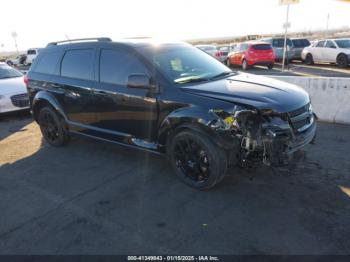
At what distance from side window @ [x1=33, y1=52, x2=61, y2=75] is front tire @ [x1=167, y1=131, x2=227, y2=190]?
9.75ft

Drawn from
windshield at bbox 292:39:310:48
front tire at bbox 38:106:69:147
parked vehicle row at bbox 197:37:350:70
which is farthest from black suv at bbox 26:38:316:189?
windshield at bbox 292:39:310:48

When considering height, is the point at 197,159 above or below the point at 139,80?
below

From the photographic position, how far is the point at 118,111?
5.13 metres

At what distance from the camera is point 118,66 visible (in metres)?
5.12

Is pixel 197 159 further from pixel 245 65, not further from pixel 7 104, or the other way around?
pixel 245 65

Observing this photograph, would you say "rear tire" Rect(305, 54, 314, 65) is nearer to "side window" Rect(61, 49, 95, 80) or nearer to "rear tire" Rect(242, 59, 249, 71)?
"rear tire" Rect(242, 59, 249, 71)

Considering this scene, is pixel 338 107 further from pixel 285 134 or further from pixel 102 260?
pixel 102 260

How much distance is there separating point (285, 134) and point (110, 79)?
2638 millimetres

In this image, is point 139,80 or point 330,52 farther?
point 330,52

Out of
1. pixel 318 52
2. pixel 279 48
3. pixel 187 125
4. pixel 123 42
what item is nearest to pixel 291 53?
pixel 279 48

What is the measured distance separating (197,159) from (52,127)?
3466 mm

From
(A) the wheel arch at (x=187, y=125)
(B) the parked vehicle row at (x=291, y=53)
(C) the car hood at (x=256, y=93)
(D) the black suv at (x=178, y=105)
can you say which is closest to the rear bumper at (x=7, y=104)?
(D) the black suv at (x=178, y=105)

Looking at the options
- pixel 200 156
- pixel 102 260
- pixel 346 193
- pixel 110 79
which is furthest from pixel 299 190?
pixel 110 79

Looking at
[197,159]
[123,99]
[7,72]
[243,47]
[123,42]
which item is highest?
[123,42]
